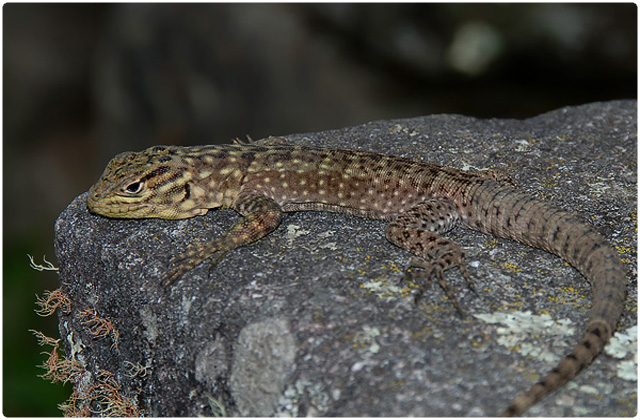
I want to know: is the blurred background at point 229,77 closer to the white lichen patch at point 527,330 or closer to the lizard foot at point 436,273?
the lizard foot at point 436,273

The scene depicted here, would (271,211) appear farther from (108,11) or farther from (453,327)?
(108,11)

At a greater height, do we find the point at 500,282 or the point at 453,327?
the point at 500,282

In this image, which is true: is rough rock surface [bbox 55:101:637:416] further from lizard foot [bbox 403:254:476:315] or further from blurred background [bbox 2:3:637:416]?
blurred background [bbox 2:3:637:416]

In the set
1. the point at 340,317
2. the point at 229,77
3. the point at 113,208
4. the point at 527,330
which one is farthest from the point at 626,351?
the point at 229,77

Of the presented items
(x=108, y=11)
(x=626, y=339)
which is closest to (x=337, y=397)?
(x=626, y=339)

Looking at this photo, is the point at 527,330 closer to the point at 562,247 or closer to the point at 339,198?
the point at 562,247
